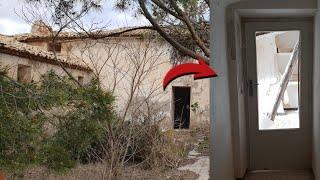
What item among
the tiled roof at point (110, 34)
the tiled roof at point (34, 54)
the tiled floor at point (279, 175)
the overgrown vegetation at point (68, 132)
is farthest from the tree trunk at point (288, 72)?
the tiled roof at point (34, 54)

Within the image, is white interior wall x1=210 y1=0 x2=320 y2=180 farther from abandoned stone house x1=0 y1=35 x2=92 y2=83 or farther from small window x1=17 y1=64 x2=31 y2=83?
small window x1=17 y1=64 x2=31 y2=83

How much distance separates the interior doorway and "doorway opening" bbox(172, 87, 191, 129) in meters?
1.91

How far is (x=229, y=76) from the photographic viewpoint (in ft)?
8.85

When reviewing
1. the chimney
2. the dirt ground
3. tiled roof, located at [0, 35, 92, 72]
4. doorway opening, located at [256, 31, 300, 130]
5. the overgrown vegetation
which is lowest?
the dirt ground

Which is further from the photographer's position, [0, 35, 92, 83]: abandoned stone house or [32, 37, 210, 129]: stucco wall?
[32, 37, 210, 129]: stucco wall

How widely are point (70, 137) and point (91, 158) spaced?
625 millimetres

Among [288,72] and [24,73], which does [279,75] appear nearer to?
[288,72]

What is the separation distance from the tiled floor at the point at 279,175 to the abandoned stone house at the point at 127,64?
1710mm

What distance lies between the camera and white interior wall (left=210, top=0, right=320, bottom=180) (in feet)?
8.45

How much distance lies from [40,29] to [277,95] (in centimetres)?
304

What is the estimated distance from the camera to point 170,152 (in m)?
4.70

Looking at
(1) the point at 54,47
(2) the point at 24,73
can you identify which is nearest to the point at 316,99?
(2) the point at 24,73

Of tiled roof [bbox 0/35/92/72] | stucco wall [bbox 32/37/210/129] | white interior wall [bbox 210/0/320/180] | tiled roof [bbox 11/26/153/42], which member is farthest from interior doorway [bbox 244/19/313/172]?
tiled roof [bbox 0/35/92/72]

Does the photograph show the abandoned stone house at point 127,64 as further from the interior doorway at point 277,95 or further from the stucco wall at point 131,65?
the interior doorway at point 277,95
